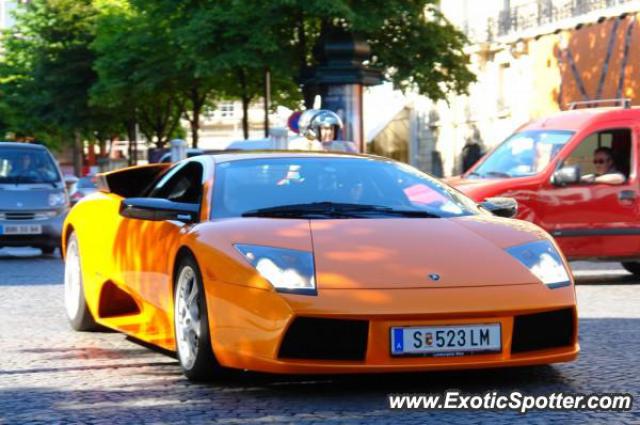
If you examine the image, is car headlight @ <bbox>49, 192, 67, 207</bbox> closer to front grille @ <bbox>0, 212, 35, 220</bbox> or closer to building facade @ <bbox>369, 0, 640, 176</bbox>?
front grille @ <bbox>0, 212, 35, 220</bbox>

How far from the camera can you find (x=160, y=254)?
801cm

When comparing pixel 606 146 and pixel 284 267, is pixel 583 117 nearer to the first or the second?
pixel 606 146

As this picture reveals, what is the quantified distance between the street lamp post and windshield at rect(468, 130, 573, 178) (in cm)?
1702

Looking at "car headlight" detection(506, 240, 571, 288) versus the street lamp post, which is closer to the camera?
"car headlight" detection(506, 240, 571, 288)

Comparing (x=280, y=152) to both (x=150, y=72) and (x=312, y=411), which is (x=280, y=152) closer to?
(x=312, y=411)

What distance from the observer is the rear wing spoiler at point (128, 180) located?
10.2 meters

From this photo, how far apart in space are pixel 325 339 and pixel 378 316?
278mm

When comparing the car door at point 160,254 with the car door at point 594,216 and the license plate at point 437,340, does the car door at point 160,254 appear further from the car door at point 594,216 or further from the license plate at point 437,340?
the car door at point 594,216

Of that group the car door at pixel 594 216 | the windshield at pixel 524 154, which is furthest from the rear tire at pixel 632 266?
the windshield at pixel 524 154

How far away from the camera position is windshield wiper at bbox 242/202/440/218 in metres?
7.61

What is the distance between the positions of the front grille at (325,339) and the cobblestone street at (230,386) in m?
0.20

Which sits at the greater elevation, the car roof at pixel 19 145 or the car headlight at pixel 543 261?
the car headlight at pixel 543 261

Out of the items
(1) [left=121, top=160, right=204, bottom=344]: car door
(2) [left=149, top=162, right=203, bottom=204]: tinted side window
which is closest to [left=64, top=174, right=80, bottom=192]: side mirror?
(2) [left=149, top=162, right=203, bottom=204]: tinted side window

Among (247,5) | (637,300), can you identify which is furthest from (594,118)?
(247,5)
